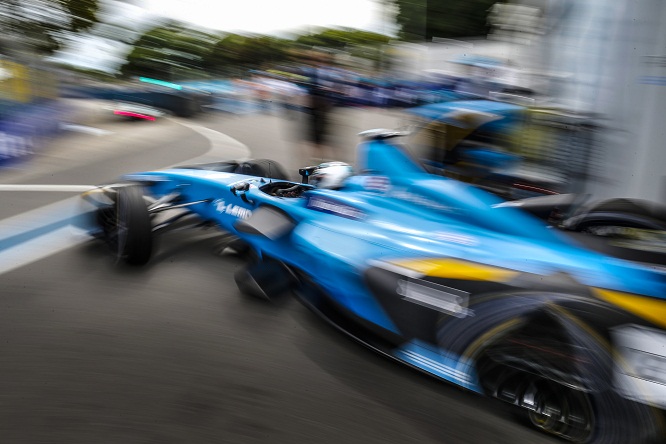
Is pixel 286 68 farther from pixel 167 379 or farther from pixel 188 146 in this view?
pixel 167 379

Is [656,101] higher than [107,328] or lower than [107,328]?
higher

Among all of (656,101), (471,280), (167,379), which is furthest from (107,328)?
(656,101)

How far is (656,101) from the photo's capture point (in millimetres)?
4281

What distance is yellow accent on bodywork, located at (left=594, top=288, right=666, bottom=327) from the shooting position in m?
1.83

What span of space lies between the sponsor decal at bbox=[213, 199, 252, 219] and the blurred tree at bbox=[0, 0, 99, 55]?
1.31 metres

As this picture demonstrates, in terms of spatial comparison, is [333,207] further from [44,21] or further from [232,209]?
[44,21]

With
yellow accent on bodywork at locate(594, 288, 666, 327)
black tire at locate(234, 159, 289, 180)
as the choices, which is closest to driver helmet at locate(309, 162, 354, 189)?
black tire at locate(234, 159, 289, 180)

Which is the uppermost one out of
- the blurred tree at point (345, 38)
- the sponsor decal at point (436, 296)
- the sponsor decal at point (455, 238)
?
the blurred tree at point (345, 38)

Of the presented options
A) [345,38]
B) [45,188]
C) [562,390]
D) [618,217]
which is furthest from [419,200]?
[345,38]

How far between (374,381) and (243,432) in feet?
2.07

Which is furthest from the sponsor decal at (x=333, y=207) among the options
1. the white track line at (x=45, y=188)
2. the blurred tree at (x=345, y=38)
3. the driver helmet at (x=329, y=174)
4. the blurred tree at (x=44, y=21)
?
the blurred tree at (x=345, y=38)

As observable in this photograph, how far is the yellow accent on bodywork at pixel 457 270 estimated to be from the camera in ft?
7.17

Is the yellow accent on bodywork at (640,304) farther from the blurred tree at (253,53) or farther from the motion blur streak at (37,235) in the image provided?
the blurred tree at (253,53)

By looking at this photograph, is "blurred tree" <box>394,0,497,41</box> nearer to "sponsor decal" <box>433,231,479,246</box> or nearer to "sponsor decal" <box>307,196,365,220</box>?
"sponsor decal" <box>307,196,365,220</box>
